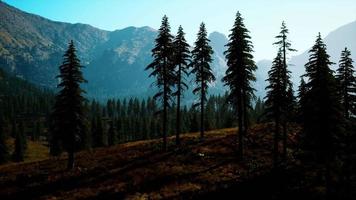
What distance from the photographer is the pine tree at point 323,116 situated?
33938 mm

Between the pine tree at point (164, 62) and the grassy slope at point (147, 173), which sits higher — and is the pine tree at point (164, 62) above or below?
above

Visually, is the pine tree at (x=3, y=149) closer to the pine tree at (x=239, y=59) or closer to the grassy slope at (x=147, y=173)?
the grassy slope at (x=147, y=173)

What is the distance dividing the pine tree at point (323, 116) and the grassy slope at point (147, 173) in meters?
8.32

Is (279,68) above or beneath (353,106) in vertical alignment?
above

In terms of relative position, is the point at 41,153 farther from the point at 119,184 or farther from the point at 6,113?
the point at 119,184

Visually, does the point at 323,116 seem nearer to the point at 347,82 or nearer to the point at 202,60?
the point at 202,60

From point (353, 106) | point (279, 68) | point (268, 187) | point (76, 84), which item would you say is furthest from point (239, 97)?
point (353, 106)

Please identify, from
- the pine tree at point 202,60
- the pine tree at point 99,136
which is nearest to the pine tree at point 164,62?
the pine tree at point 202,60

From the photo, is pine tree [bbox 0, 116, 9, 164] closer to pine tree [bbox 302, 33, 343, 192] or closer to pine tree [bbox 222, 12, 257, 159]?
pine tree [bbox 222, 12, 257, 159]

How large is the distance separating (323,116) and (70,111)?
98.0 feet

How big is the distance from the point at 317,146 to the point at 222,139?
24.3 metres

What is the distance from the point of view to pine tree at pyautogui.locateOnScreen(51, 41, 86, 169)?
4728 cm

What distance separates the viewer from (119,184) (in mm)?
38812

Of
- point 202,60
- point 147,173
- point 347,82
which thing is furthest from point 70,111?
point 347,82
